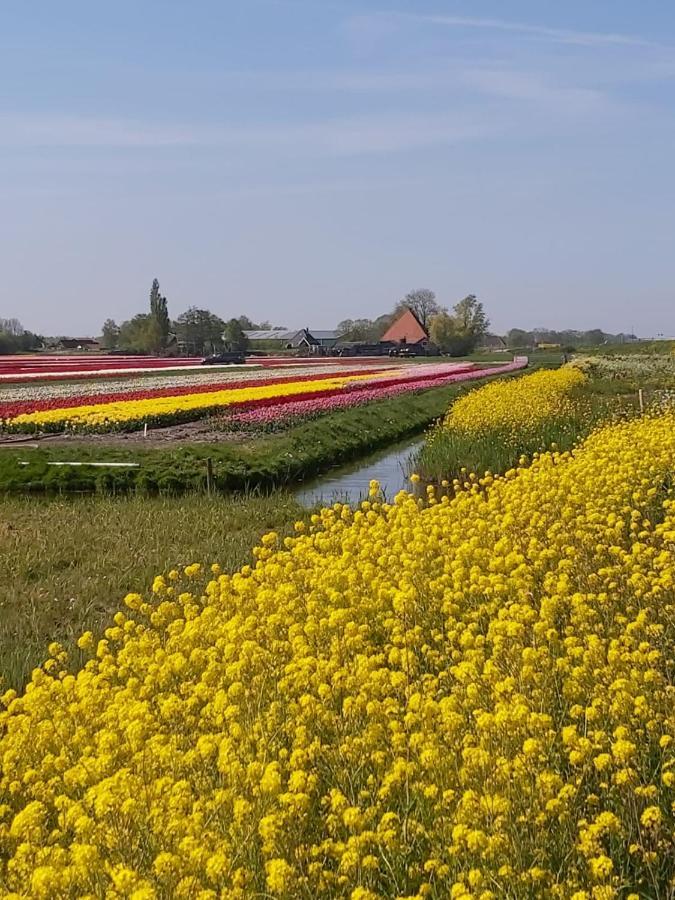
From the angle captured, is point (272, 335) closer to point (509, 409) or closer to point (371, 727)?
point (509, 409)

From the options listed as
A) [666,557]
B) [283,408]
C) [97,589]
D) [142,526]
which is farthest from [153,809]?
[283,408]

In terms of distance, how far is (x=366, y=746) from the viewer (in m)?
4.26

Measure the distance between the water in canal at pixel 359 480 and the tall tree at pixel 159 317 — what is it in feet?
278

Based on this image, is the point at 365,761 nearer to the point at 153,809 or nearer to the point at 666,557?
the point at 153,809

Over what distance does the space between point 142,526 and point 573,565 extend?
675cm

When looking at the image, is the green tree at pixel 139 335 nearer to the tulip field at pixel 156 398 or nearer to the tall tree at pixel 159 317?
the tall tree at pixel 159 317

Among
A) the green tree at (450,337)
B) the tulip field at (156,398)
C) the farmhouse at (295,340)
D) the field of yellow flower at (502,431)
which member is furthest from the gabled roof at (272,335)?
the field of yellow flower at (502,431)

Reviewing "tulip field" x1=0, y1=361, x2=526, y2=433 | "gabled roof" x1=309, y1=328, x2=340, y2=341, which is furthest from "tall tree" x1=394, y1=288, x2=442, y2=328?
"tulip field" x1=0, y1=361, x2=526, y2=433

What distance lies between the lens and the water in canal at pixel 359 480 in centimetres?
1611

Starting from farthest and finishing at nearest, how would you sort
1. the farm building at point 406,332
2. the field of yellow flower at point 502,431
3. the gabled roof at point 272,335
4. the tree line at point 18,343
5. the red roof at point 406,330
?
1. the gabled roof at point 272,335
2. the red roof at point 406,330
3. the farm building at point 406,332
4. the tree line at point 18,343
5. the field of yellow flower at point 502,431

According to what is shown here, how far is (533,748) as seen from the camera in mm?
3723

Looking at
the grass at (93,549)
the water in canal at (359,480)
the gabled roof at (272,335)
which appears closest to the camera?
the grass at (93,549)

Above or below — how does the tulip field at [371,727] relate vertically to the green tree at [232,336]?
below

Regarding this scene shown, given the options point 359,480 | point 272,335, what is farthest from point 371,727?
point 272,335
